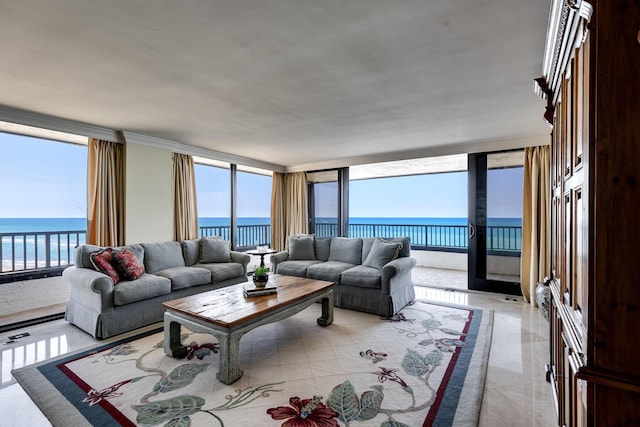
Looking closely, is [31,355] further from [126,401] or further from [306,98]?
[306,98]

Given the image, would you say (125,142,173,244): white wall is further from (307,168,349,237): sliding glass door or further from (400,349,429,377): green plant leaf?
(400,349,429,377): green plant leaf

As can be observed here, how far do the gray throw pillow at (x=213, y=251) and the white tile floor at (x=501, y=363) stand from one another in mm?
1777

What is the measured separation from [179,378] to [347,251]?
298 centimetres

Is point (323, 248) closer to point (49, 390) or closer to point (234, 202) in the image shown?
point (234, 202)

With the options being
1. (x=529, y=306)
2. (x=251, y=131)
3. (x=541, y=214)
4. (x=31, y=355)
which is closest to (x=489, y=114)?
(x=541, y=214)

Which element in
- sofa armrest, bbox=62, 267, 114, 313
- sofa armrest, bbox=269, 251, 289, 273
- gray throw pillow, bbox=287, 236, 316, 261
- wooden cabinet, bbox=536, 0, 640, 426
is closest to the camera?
wooden cabinet, bbox=536, 0, 640, 426

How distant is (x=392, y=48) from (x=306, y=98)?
3.63 feet

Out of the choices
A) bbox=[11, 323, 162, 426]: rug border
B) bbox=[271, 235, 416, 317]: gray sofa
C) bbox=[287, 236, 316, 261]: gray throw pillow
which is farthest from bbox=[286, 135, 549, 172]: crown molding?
bbox=[11, 323, 162, 426]: rug border

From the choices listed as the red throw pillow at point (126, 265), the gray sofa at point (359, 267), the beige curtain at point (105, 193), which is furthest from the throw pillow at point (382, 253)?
the beige curtain at point (105, 193)

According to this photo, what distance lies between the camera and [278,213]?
281 inches

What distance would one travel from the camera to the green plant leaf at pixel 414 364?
2348 mm

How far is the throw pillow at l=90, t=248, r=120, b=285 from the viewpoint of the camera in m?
3.30

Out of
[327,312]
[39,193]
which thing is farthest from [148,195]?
[327,312]

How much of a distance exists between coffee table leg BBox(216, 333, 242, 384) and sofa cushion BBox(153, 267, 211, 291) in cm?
180
